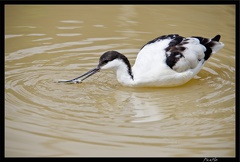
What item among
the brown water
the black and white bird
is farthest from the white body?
the brown water

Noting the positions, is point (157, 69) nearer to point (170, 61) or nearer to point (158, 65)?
point (158, 65)

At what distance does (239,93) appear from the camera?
7375 millimetres

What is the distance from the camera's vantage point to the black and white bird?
7.33 meters

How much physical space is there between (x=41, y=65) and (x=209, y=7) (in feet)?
17.6

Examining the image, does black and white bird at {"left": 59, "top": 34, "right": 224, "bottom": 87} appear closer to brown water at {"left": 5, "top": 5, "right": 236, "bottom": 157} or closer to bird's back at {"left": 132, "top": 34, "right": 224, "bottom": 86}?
bird's back at {"left": 132, "top": 34, "right": 224, "bottom": 86}

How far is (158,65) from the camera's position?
7328mm

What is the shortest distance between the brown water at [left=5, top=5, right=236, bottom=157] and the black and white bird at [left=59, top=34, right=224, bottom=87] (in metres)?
0.17

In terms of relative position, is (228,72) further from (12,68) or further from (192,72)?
(12,68)

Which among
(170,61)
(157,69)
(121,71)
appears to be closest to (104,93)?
(121,71)

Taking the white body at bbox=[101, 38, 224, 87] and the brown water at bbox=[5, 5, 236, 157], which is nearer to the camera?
the brown water at bbox=[5, 5, 236, 157]

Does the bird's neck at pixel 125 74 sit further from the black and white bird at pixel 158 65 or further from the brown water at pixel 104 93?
the brown water at pixel 104 93

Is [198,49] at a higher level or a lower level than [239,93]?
higher

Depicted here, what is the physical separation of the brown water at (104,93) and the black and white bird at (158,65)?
0.17m
